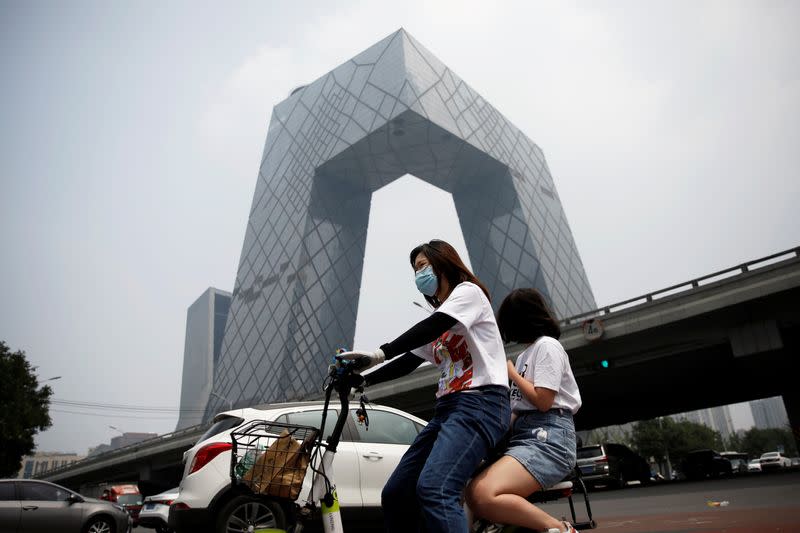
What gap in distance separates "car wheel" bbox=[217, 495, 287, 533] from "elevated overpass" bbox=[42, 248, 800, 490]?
52.1 feet

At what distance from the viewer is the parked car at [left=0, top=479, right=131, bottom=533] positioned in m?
9.77

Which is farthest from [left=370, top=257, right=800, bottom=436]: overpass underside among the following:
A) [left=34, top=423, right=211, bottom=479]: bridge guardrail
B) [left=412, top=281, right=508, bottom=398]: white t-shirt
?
[left=412, top=281, right=508, bottom=398]: white t-shirt

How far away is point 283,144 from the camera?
56594 mm

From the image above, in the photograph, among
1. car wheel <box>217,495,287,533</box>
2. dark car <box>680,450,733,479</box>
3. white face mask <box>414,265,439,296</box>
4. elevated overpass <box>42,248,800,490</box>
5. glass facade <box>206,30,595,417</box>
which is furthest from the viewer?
glass facade <box>206,30,595,417</box>

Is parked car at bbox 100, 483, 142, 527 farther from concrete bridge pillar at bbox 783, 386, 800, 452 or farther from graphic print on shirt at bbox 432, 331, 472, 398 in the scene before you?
concrete bridge pillar at bbox 783, 386, 800, 452

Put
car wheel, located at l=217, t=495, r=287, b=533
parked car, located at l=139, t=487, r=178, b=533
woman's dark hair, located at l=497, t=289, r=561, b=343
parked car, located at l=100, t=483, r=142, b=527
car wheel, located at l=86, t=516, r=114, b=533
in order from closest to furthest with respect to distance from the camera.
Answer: woman's dark hair, located at l=497, t=289, r=561, b=343, car wheel, located at l=217, t=495, r=287, b=533, parked car, located at l=139, t=487, r=178, b=533, car wheel, located at l=86, t=516, r=114, b=533, parked car, located at l=100, t=483, r=142, b=527

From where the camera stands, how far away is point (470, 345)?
7.77 feet

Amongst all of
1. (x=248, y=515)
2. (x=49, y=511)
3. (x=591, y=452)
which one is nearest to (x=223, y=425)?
(x=248, y=515)

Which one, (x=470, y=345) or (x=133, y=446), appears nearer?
(x=470, y=345)

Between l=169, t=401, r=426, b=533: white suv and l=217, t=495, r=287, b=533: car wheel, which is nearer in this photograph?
l=217, t=495, r=287, b=533: car wheel

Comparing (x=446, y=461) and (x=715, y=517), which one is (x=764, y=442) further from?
(x=446, y=461)

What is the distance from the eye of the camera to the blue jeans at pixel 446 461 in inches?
81.3

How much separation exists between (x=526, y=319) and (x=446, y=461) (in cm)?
97

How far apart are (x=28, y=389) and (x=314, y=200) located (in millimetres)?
25729
